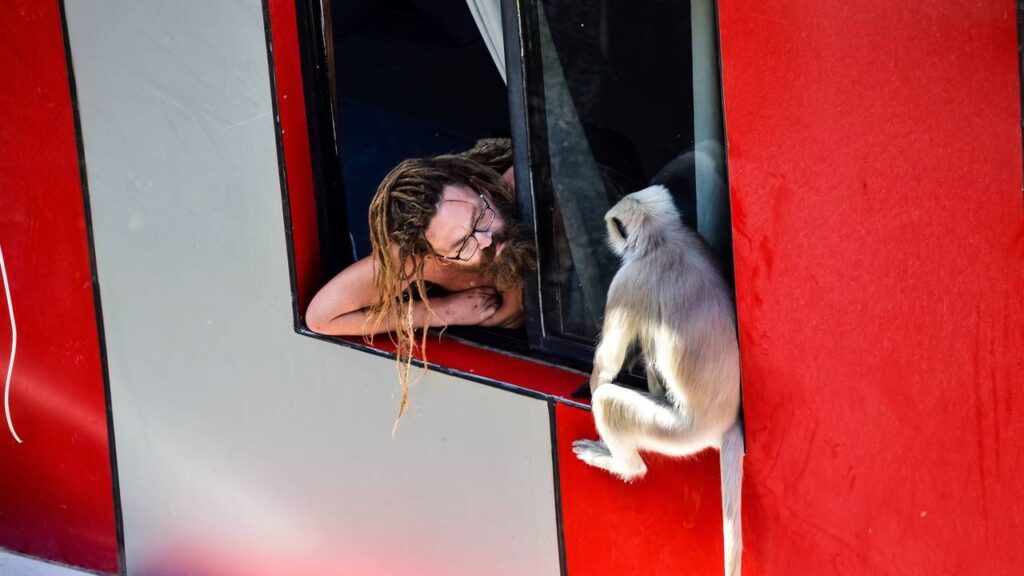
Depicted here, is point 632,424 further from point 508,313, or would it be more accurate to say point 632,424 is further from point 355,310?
point 355,310

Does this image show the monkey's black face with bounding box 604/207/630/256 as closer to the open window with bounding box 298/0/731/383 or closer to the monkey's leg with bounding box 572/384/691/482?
the open window with bounding box 298/0/731/383

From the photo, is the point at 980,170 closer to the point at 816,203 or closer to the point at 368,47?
the point at 816,203

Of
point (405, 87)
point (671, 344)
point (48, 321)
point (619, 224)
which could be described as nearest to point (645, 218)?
point (619, 224)

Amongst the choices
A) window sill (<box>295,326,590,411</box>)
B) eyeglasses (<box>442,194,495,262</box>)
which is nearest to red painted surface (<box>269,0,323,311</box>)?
window sill (<box>295,326,590,411</box>)

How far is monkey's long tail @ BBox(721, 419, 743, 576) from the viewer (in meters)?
2.20

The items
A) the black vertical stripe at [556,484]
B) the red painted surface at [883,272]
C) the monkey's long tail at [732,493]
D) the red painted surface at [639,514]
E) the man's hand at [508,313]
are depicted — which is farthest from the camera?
the man's hand at [508,313]

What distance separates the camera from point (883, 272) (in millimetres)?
1959

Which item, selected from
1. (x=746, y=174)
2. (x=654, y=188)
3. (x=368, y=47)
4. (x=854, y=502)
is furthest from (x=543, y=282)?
(x=368, y=47)

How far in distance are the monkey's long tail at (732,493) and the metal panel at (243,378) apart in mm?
545

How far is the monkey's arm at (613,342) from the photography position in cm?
229

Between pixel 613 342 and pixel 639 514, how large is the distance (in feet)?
1.59

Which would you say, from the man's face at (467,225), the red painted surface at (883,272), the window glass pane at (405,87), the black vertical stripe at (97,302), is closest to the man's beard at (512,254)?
the man's face at (467,225)

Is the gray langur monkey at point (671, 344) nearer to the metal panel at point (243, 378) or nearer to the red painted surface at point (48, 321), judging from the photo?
the metal panel at point (243, 378)

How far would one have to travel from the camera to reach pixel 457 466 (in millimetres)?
2809
